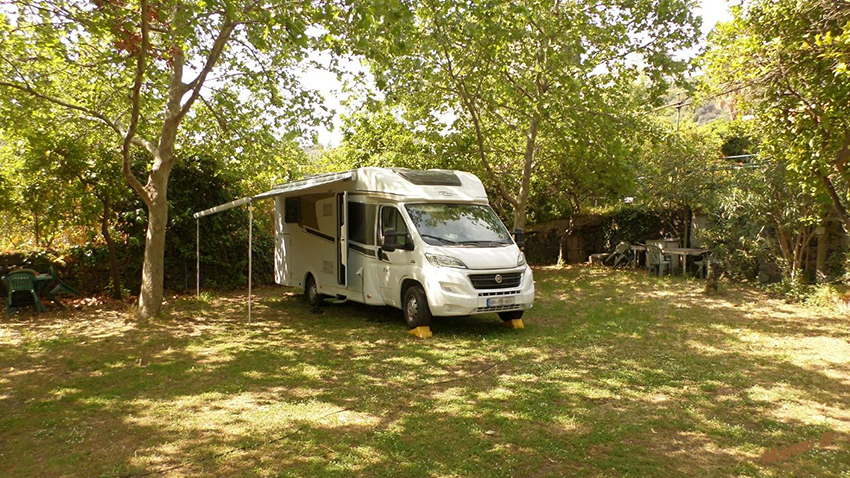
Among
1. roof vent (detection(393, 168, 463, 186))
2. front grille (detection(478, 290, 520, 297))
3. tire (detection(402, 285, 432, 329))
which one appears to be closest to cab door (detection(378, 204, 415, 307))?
tire (detection(402, 285, 432, 329))

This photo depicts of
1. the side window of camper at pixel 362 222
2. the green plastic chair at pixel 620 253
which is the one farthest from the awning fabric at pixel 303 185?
the green plastic chair at pixel 620 253

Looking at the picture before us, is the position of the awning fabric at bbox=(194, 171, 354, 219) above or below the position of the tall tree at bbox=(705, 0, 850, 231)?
below

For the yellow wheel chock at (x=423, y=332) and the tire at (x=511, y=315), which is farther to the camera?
the tire at (x=511, y=315)

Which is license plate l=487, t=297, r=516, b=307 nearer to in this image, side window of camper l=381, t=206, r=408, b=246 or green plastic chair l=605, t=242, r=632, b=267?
side window of camper l=381, t=206, r=408, b=246

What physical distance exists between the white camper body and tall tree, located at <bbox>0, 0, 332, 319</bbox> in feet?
6.51

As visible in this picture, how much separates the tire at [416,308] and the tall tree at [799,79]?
5311 mm

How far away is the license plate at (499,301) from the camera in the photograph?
7562 millimetres

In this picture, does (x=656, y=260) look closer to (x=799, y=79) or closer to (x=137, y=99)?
(x=799, y=79)

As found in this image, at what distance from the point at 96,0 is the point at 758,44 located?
26.9 feet

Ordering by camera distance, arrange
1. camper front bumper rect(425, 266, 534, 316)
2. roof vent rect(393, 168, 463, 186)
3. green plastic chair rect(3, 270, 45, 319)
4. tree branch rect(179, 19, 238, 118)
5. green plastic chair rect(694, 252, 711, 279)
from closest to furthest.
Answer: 1. camper front bumper rect(425, 266, 534, 316)
2. tree branch rect(179, 19, 238, 118)
3. roof vent rect(393, 168, 463, 186)
4. green plastic chair rect(3, 270, 45, 319)
5. green plastic chair rect(694, 252, 711, 279)

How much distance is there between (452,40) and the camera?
35.1 ft

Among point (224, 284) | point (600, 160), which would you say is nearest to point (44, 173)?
point (224, 284)

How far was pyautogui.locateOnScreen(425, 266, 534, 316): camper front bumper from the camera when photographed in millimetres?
7426

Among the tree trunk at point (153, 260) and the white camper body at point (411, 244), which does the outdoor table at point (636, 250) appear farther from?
the tree trunk at point (153, 260)
